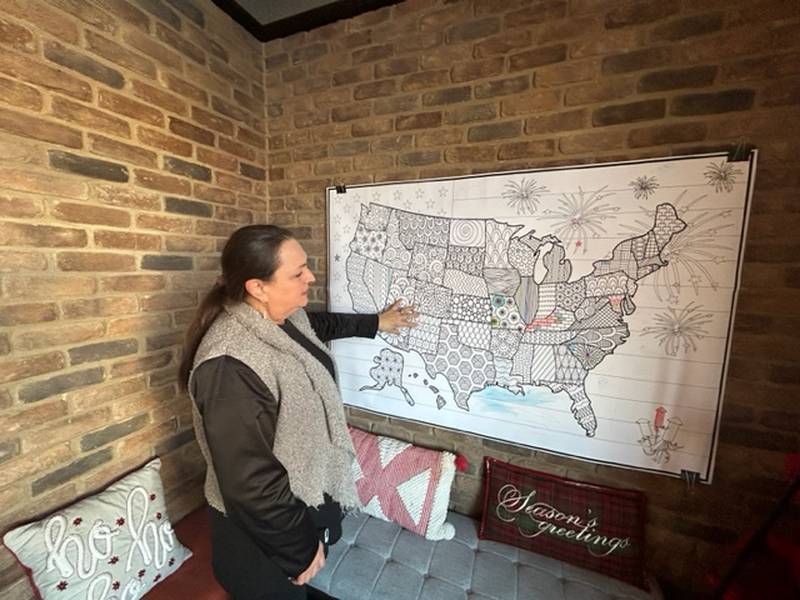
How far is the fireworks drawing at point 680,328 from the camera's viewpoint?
3.58 ft

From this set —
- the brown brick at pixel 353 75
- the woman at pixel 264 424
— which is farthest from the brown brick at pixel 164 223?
the brown brick at pixel 353 75

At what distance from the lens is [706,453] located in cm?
113

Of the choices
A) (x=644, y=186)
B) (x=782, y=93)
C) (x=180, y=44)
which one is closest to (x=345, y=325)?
(x=644, y=186)

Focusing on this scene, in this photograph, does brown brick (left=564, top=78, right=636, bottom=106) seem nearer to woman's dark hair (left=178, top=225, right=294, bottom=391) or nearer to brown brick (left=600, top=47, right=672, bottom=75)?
brown brick (left=600, top=47, right=672, bottom=75)

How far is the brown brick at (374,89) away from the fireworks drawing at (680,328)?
4.60 feet

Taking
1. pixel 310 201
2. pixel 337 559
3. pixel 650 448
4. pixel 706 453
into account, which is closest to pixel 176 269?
pixel 310 201

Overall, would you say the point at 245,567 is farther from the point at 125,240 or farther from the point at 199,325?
the point at 125,240

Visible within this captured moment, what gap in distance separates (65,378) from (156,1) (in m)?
1.44

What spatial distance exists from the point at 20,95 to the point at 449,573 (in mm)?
2125

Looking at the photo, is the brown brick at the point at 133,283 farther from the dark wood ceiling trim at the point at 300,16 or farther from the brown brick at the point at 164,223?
the dark wood ceiling trim at the point at 300,16

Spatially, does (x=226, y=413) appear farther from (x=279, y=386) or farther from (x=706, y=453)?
(x=706, y=453)

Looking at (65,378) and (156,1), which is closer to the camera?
(65,378)

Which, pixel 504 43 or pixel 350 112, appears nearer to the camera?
pixel 504 43

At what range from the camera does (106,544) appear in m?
1.09
